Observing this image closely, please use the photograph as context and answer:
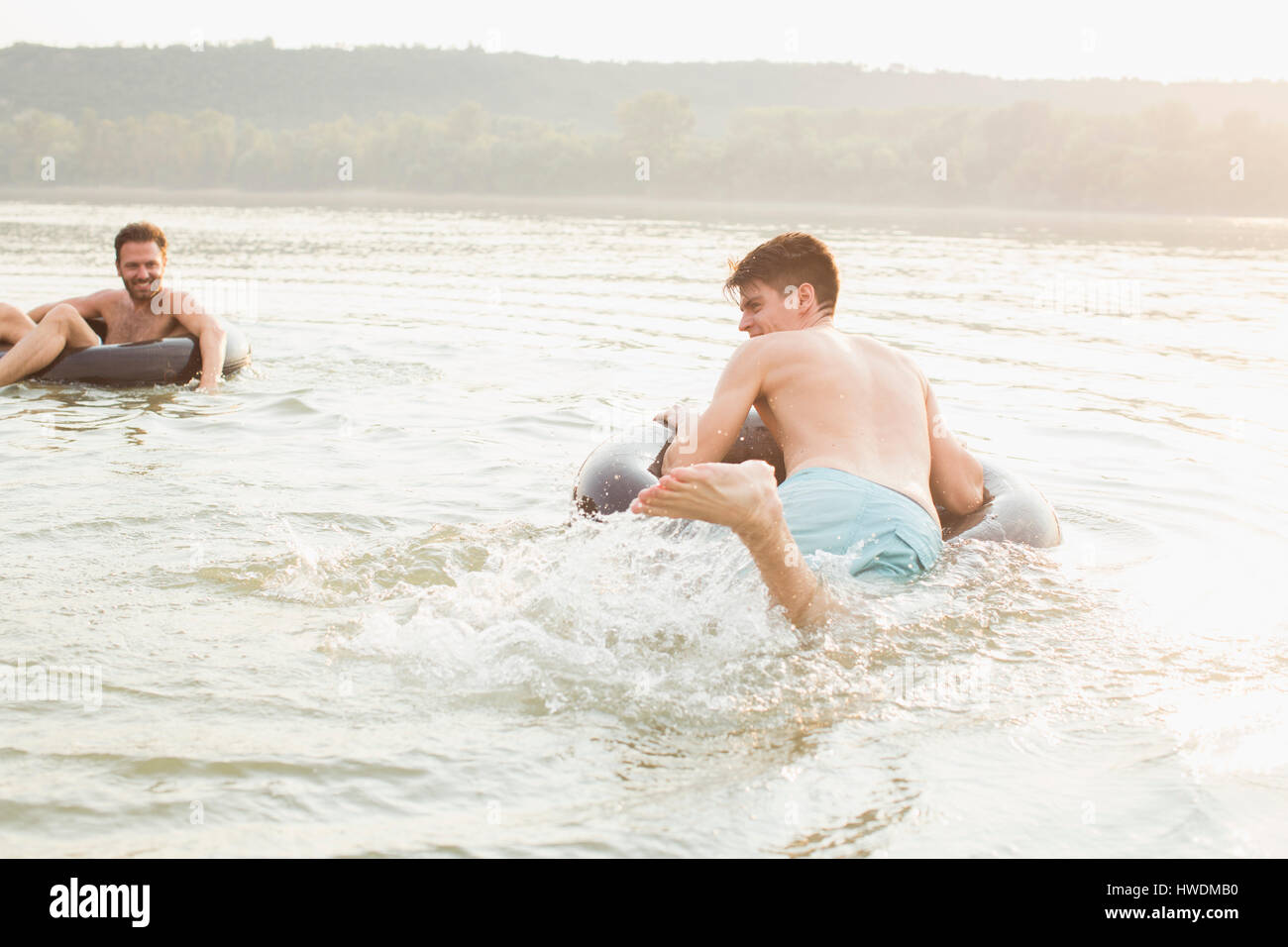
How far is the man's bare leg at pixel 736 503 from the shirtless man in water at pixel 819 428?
11 millimetres

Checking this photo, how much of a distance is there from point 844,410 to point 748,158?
198 feet

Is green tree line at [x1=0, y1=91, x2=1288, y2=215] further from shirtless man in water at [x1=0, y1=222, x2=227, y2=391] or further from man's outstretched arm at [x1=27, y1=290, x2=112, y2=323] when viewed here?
man's outstretched arm at [x1=27, y1=290, x2=112, y2=323]

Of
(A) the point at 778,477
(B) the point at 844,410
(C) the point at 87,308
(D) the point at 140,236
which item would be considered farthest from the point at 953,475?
(C) the point at 87,308

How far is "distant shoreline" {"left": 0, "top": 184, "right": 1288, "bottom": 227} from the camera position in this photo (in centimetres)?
4631

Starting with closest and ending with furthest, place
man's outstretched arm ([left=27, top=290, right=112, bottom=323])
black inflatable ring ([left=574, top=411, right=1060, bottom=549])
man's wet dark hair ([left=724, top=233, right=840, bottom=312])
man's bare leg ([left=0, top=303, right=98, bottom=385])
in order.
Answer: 1. man's wet dark hair ([left=724, top=233, right=840, bottom=312])
2. black inflatable ring ([left=574, top=411, right=1060, bottom=549])
3. man's bare leg ([left=0, top=303, right=98, bottom=385])
4. man's outstretched arm ([left=27, top=290, right=112, bottom=323])

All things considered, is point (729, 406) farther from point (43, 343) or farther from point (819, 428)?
point (43, 343)

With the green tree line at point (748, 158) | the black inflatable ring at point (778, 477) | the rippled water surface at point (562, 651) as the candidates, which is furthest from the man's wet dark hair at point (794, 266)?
the green tree line at point (748, 158)

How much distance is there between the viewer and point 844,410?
14.2 ft

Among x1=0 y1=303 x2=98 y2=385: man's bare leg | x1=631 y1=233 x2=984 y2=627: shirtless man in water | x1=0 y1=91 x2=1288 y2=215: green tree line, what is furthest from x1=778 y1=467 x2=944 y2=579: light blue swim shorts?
x1=0 y1=91 x2=1288 y2=215: green tree line

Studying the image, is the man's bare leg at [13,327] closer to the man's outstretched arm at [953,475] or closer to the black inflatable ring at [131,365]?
the black inflatable ring at [131,365]

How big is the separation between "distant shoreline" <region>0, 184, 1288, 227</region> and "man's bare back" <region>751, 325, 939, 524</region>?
36.2 m

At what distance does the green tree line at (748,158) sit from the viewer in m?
49.7

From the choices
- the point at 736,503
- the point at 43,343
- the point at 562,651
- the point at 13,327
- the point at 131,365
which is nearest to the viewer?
the point at 736,503
